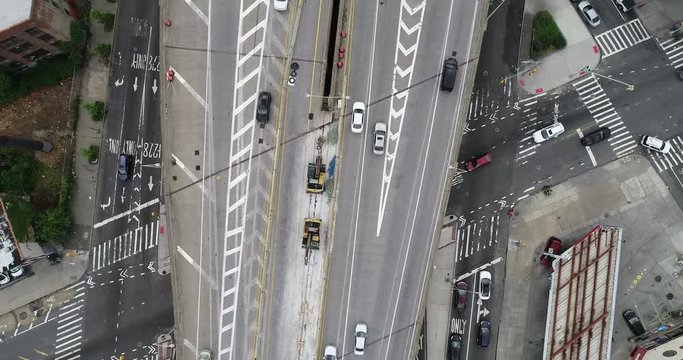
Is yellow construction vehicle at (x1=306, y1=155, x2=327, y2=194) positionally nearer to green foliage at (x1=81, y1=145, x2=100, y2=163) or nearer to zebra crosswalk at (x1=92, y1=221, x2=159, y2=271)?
zebra crosswalk at (x1=92, y1=221, x2=159, y2=271)

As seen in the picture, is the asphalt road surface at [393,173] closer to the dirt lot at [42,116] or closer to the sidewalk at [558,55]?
the sidewalk at [558,55]

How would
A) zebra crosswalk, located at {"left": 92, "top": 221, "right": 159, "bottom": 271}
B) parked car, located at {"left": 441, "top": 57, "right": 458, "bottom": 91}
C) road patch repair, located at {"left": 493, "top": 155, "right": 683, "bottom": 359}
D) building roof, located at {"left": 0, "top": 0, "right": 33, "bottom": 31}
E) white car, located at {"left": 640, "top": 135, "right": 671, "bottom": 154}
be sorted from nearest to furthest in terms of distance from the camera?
1. building roof, located at {"left": 0, "top": 0, "right": 33, "bottom": 31}
2. parked car, located at {"left": 441, "top": 57, "right": 458, "bottom": 91}
3. road patch repair, located at {"left": 493, "top": 155, "right": 683, "bottom": 359}
4. white car, located at {"left": 640, "top": 135, "right": 671, "bottom": 154}
5. zebra crosswalk, located at {"left": 92, "top": 221, "right": 159, "bottom": 271}

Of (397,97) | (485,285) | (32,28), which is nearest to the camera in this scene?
(32,28)

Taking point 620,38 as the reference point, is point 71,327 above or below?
below

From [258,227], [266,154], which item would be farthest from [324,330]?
[266,154]

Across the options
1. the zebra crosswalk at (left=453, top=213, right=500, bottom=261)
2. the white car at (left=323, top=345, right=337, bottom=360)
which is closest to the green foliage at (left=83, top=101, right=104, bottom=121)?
the white car at (left=323, top=345, right=337, bottom=360)

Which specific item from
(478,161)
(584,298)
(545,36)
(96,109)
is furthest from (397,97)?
(96,109)

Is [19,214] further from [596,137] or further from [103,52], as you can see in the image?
[596,137]
